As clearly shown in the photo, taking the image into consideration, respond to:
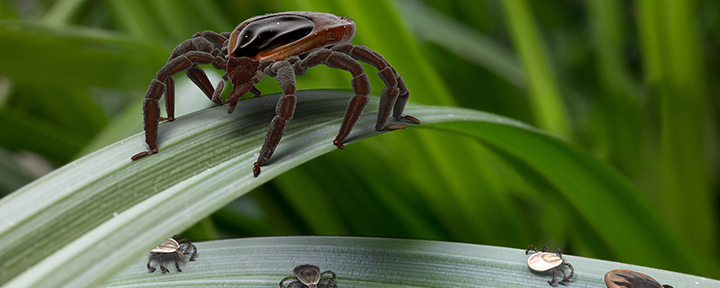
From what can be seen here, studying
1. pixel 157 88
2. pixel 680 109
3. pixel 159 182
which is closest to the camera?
pixel 159 182

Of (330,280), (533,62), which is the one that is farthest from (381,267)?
(533,62)

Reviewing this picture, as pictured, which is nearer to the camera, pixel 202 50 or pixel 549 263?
pixel 549 263

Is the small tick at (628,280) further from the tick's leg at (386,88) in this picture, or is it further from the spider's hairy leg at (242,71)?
the spider's hairy leg at (242,71)

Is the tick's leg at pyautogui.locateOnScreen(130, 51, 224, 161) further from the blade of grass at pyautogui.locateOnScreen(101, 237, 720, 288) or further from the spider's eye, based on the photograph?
the blade of grass at pyautogui.locateOnScreen(101, 237, 720, 288)

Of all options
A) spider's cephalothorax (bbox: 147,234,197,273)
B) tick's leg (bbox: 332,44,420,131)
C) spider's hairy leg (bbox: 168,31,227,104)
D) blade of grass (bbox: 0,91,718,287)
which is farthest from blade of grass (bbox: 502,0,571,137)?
spider's cephalothorax (bbox: 147,234,197,273)

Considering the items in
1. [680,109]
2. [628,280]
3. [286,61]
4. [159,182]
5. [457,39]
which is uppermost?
[457,39]

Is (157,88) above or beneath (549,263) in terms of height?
above

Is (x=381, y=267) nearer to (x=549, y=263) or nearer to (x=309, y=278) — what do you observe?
(x=309, y=278)

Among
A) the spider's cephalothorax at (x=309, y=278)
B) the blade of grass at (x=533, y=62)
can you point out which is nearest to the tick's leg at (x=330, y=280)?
the spider's cephalothorax at (x=309, y=278)
